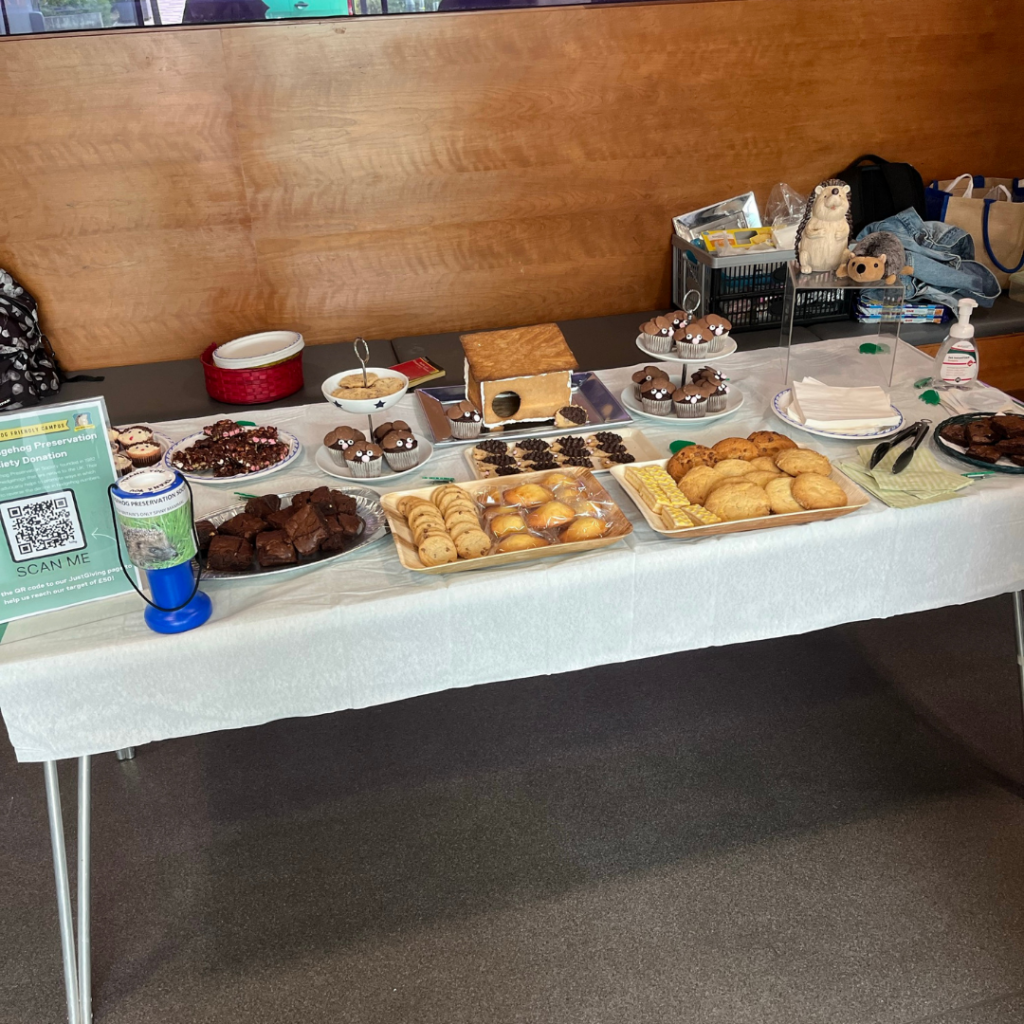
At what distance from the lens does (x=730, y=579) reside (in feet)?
4.75

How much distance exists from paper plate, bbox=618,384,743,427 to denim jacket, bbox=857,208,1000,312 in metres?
1.39

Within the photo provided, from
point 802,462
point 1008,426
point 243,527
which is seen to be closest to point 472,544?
point 243,527

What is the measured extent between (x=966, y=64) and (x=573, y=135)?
1.44m

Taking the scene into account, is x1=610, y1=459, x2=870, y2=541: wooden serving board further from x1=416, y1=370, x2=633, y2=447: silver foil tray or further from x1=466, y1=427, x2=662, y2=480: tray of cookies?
x1=416, y1=370, x2=633, y2=447: silver foil tray

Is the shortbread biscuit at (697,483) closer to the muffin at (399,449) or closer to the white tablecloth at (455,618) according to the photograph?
the white tablecloth at (455,618)

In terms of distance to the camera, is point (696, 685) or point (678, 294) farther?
point (678, 294)

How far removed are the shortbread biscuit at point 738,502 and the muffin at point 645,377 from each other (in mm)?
432

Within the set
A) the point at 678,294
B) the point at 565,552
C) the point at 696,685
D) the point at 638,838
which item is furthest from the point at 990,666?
the point at 678,294

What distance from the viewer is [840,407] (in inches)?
69.9

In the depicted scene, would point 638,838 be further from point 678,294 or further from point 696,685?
point 678,294

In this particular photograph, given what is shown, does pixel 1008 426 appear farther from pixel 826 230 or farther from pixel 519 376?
pixel 519 376

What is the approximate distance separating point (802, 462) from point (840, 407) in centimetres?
31

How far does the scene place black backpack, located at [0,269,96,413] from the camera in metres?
2.61

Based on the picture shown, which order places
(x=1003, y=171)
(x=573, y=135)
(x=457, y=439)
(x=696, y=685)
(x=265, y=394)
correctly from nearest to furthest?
(x=457, y=439) → (x=696, y=685) → (x=265, y=394) → (x=573, y=135) → (x=1003, y=171)
